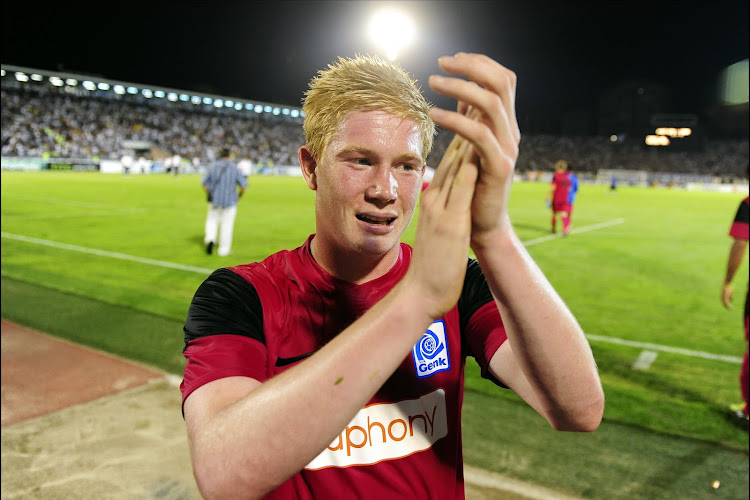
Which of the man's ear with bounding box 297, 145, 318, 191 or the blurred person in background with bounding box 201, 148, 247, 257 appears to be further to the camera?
the blurred person in background with bounding box 201, 148, 247, 257

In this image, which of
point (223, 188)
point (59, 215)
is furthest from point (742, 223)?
point (59, 215)

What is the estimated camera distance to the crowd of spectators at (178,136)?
52344 millimetres

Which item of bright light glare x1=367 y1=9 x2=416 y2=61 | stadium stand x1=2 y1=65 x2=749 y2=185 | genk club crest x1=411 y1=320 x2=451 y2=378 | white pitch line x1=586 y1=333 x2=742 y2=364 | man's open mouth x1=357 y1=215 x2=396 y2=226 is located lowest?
white pitch line x1=586 y1=333 x2=742 y2=364

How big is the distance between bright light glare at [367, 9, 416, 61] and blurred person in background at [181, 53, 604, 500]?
0.24 meters

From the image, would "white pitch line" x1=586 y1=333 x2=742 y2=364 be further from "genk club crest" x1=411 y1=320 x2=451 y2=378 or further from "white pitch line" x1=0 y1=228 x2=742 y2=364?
"genk club crest" x1=411 y1=320 x2=451 y2=378

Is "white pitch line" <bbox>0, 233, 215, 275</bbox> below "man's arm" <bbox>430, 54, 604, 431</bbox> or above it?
below

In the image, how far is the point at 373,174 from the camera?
1.06 metres

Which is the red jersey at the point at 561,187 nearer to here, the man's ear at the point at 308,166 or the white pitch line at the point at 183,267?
the white pitch line at the point at 183,267

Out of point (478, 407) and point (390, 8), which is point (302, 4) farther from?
point (478, 407)

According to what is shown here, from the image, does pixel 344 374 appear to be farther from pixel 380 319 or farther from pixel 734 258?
pixel 734 258

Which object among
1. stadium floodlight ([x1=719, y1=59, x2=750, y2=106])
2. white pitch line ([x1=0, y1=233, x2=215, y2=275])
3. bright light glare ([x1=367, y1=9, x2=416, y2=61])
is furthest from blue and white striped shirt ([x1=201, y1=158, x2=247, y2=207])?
stadium floodlight ([x1=719, y1=59, x2=750, y2=106])

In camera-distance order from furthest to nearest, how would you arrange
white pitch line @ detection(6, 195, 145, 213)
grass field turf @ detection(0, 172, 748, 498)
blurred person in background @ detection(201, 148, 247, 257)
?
white pitch line @ detection(6, 195, 145, 213) < blurred person in background @ detection(201, 148, 247, 257) < grass field turf @ detection(0, 172, 748, 498)

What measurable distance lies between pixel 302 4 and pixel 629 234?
17.4 meters

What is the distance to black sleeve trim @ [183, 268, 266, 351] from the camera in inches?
51.7
